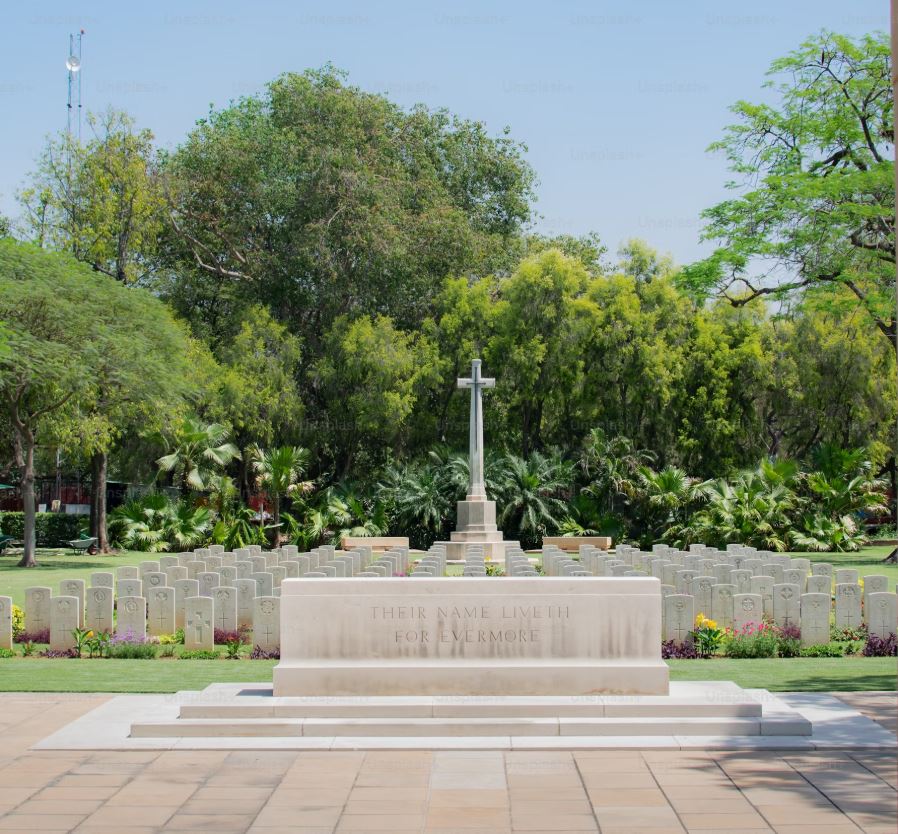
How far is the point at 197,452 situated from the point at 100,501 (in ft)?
12.4

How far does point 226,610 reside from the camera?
16.3 m

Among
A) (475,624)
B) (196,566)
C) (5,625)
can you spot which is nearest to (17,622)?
Answer: (5,625)

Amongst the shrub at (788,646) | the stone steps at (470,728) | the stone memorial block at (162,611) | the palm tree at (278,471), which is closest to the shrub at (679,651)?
the shrub at (788,646)

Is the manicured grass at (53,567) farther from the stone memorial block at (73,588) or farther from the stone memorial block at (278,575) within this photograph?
the stone memorial block at (73,588)

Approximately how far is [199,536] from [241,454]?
6154mm

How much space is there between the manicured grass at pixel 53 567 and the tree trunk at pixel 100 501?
1.94 feet

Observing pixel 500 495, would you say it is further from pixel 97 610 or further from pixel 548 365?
pixel 97 610

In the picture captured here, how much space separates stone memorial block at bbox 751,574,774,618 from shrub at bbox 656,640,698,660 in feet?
8.72

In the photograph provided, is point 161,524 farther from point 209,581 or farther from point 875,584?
point 875,584

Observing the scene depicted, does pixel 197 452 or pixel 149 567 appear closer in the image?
pixel 149 567

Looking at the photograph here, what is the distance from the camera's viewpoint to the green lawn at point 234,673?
1239cm

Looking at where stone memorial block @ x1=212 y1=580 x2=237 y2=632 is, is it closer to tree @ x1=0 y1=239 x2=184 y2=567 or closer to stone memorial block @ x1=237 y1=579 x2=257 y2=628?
stone memorial block @ x1=237 y1=579 x2=257 y2=628

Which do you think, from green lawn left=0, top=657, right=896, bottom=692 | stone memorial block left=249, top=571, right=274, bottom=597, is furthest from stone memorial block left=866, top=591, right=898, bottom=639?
stone memorial block left=249, top=571, right=274, bottom=597

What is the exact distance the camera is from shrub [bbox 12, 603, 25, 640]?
16.3 m
